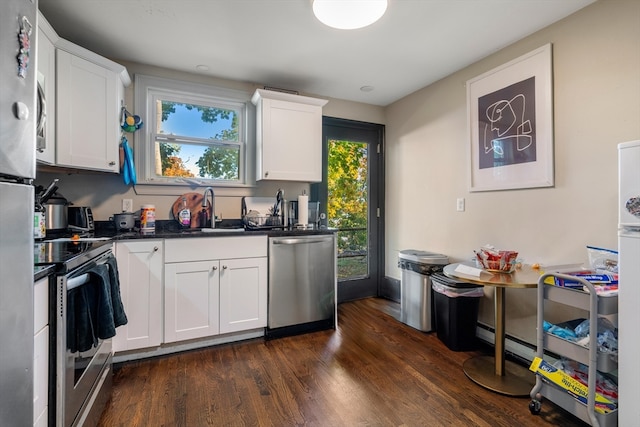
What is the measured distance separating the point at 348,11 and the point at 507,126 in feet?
5.34

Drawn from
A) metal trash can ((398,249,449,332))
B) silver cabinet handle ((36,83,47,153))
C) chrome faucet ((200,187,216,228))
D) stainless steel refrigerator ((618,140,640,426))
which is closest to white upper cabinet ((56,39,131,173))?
silver cabinet handle ((36,83,47,153))

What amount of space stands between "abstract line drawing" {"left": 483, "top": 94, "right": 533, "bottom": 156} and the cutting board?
2681 millimetres

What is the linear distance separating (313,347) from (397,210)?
1.97 metres

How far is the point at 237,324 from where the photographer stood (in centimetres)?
241

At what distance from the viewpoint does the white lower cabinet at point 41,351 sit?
→ 962 mm

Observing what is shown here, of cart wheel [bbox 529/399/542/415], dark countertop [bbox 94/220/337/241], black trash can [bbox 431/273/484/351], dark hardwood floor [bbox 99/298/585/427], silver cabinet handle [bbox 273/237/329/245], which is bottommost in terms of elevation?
dark hardwood floor [bbox 99/298/585/427]

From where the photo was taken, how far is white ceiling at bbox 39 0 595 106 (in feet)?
6.21

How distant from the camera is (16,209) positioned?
754 mm

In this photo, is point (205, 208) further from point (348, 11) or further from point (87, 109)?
point (348, 11)

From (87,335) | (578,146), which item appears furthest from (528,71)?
(87,335)

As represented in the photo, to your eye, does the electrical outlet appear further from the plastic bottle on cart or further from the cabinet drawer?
the cabinet drawer

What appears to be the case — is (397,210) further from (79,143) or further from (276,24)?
(79,143)

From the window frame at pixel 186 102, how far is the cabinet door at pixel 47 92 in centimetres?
67

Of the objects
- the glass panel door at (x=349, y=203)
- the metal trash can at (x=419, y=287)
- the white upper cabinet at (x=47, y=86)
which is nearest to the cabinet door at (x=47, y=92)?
the white upper cabinet at (x=47, y=86)
